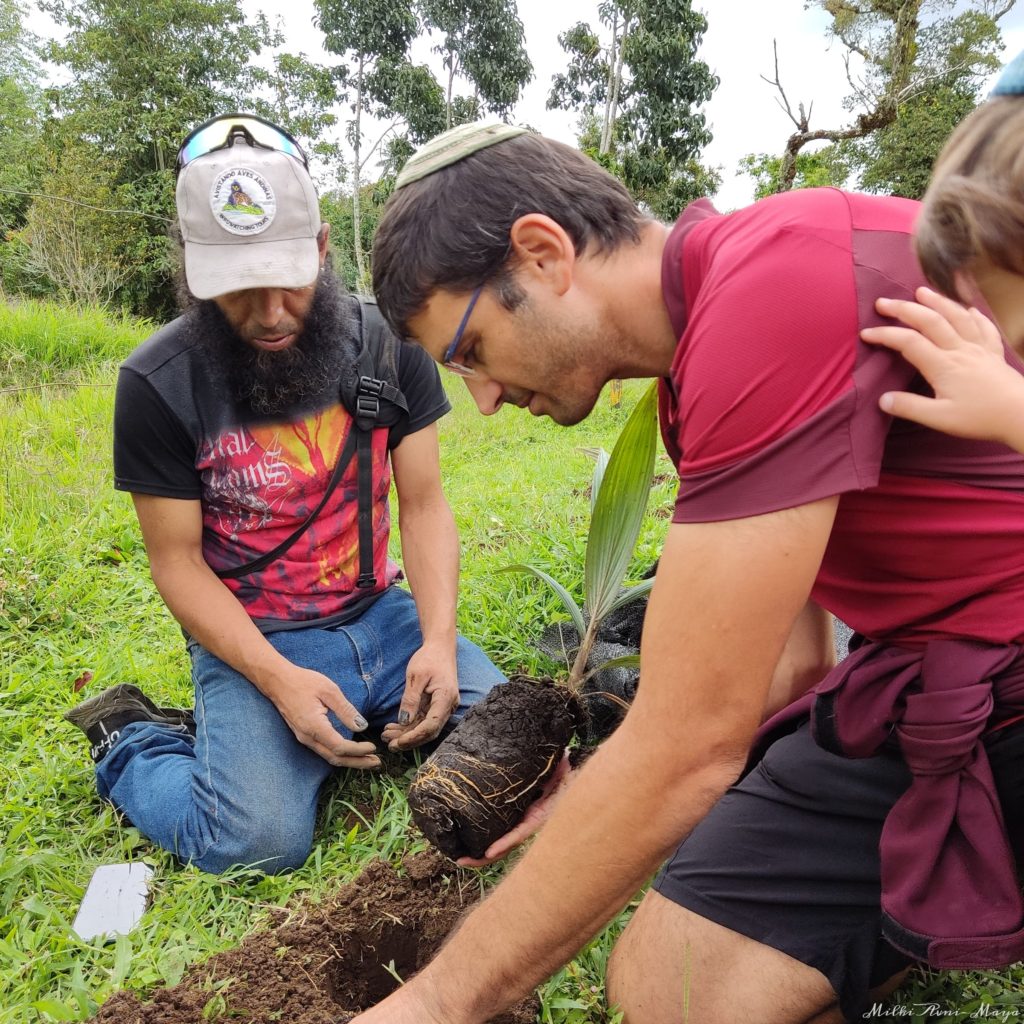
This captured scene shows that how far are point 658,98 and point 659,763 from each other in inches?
784

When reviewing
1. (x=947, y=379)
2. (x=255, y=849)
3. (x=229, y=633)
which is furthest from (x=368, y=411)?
(x=947, y=379)

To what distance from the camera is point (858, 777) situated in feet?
4.66

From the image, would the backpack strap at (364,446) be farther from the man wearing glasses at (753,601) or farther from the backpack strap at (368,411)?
the man wearing glasses at (753,601)

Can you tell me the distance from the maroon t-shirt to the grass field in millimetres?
854

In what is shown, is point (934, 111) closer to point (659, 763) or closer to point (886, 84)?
point (886, 84)

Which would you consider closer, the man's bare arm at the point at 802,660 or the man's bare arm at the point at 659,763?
the man's bare arm at the point at 659,763

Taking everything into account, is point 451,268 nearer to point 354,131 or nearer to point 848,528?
point 848,528

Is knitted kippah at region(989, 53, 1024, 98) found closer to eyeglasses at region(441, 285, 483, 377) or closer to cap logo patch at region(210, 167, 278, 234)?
eyeglasses at region(441, 285, 483, 377)

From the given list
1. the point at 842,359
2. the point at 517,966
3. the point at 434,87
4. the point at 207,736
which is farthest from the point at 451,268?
the point at 434,87

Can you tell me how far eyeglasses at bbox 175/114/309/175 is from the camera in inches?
82.9

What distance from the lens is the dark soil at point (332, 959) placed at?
1.43 m

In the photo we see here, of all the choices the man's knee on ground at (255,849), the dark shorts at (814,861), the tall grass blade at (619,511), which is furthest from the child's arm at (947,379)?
the man's knee on ground at (255,849)

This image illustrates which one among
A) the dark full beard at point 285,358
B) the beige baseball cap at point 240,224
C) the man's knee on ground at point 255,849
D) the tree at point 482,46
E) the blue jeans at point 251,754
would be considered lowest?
the man's knee on ground at point 255,849

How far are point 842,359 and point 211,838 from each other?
1.78 metres
